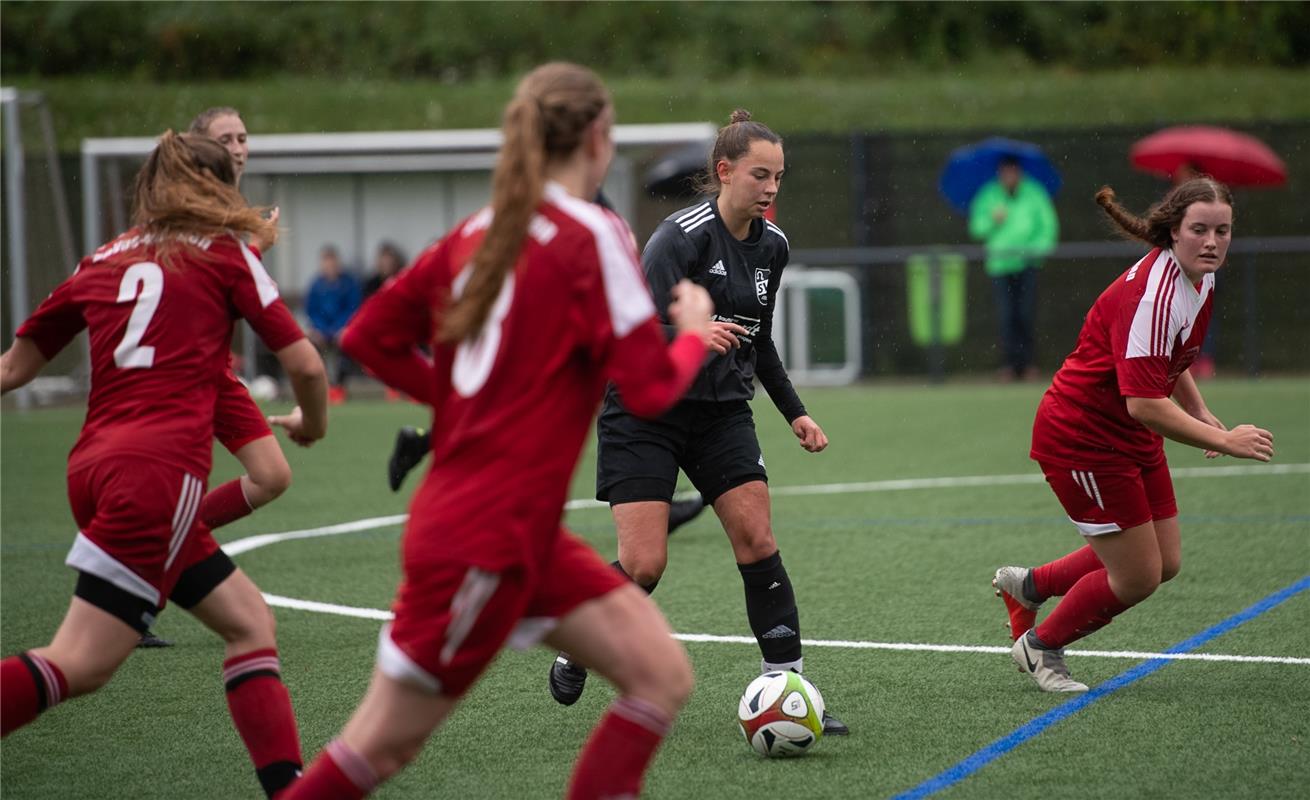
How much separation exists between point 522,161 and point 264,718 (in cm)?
173

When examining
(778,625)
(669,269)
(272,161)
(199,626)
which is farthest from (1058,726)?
(272,161)

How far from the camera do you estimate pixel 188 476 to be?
382 cm

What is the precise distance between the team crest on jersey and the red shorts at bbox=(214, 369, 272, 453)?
1.75m

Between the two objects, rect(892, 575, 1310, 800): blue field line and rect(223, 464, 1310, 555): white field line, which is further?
rect(223, 464, 1310, 555): white field line

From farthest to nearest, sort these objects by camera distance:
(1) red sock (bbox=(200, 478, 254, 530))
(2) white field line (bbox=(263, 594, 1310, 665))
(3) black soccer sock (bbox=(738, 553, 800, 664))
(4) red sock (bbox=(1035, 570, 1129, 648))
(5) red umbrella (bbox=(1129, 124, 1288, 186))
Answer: (5) red umbrella (bbox=(1129, 124, 1288, 186)) < (1) red sock (bbox=(200, 478, 254, 530)) < (2) white field line (bbox=(263, 594, 1310, 665)) < (4) red sock (bbox=(1035, 570, 1129, 648)) < (3) black soccer sock (bbox=(738, 553, 800, 664))

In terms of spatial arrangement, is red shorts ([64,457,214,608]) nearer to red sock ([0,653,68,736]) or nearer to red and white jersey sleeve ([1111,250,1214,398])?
red sock ([0,653,68,736])

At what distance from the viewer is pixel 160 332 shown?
3855 mm

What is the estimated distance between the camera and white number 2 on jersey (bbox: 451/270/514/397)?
10.2 feet

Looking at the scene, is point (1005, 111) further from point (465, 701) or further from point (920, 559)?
point (465, 701)

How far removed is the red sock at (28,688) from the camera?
3686 millimetres

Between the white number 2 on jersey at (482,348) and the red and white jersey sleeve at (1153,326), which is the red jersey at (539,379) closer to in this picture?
the white number 2 on jersey at (482,348)

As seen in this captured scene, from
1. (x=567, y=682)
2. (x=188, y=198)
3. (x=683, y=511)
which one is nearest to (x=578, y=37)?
(x=683, y=511)

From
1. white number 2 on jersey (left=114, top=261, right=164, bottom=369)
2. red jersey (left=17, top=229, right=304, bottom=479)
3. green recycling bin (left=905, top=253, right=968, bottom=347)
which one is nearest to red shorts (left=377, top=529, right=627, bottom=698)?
red jersey (left=17, top=229, right=304, bottom=479)

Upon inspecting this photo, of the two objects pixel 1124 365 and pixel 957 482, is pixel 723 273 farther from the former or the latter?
pixel 957 482
